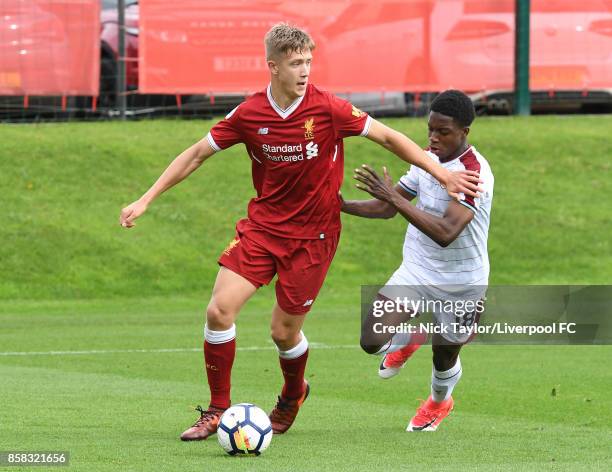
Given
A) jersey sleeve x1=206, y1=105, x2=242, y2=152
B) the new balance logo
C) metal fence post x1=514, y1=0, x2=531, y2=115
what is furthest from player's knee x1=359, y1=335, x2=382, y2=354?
metal fence post x1=514, y1=0, x2=531, y2=115

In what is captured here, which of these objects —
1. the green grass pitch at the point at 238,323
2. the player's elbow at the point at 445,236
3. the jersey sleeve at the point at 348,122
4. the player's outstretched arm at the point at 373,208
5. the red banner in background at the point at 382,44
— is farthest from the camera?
the red banner in background at the point at 382,44

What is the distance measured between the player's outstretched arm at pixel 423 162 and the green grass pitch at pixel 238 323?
1494mm

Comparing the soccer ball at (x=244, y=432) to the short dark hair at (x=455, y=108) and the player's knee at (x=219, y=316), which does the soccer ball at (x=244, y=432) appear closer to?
the player's knee at (x=219, y=316)

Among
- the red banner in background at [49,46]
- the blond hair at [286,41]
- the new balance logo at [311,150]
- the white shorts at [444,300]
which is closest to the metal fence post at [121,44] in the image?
the red banner in background at [49,46]

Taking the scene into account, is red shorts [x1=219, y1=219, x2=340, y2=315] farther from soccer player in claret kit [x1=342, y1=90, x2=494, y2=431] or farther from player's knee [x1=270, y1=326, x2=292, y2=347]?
soccer player in claret kit [x1=342, y1=90, x2=494, y2=431]

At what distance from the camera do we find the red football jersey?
873 centimetres

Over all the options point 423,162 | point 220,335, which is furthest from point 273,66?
point 220,335

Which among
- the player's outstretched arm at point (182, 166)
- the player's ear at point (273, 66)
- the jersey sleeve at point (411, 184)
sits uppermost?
the player's ear at point (273, 66)

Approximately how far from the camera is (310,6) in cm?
2273

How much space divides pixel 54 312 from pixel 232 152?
5590 millimetres

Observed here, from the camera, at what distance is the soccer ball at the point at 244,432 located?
8.01 metres

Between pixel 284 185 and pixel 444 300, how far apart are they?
56.6 inches

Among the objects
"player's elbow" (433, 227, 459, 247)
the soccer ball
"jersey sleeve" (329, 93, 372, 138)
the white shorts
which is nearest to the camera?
the soccer ball

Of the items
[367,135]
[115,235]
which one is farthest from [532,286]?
[367,135]
